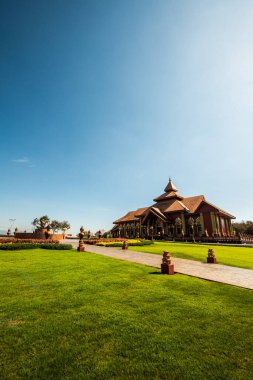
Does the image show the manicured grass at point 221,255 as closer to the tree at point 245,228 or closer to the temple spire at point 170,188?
the temple spire at point 170,188

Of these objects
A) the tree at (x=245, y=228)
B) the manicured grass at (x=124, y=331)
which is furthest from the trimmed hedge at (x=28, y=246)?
the tree at (x=245, y=228)

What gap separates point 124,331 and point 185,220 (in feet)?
124

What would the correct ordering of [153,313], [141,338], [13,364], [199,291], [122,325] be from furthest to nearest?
[199,291]
[153,313]
[122,325]
[141,338]
[13,364]

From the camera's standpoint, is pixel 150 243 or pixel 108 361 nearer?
pixel 108 361

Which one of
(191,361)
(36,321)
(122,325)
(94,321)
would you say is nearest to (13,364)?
(36,321)

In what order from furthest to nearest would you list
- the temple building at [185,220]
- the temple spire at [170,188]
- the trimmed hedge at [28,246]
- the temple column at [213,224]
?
the temple spire at [170,188]
the temple building at [185,220]
the temple column at [213,224]
the trimmed hedge at [28,246]

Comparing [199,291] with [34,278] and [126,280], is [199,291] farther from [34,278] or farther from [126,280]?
[34,278]

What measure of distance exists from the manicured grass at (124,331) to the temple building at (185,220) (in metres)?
30.9

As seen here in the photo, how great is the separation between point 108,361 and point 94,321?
1.14m

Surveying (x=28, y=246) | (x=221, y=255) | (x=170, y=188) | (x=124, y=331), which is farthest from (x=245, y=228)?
(x=124, y=331)

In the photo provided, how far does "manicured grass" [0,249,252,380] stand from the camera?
2.58 m

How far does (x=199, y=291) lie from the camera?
5523 millimetres

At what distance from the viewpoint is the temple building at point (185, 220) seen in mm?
35594

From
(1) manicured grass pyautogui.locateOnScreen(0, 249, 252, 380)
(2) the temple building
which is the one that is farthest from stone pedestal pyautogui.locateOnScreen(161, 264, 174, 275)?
(2) the temple building
